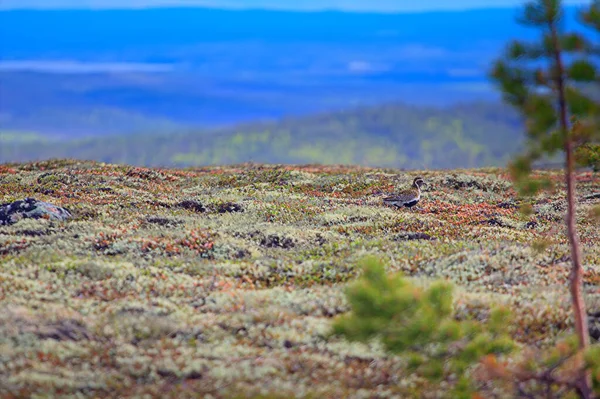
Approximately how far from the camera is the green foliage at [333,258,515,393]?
450 inches

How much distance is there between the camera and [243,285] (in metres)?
19.0

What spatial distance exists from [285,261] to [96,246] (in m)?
5.50

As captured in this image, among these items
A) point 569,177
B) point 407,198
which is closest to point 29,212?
point 407,198

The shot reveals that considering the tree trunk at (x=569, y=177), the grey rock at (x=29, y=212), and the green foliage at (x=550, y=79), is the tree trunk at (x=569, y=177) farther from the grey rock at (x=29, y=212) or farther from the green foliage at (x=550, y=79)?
the grey rock at (x=29, y=212)

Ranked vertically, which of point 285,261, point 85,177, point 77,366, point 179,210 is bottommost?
point 77,366

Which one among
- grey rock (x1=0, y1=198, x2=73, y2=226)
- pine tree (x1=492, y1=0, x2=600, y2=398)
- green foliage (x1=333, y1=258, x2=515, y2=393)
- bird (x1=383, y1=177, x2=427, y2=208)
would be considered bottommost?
green foliage (x1=333, y1=258, x2=515, y2=393)

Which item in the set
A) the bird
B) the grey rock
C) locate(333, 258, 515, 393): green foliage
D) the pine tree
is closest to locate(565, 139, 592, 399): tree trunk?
the pine tree

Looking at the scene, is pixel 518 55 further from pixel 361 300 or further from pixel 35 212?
pixel 35 212

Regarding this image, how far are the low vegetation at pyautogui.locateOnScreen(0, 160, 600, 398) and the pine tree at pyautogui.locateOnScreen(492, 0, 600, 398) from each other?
1727mm

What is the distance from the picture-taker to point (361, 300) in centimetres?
1148

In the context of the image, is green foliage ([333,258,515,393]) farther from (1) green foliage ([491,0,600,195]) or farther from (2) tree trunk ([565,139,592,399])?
(1) green foliage ([491,0,600,195])

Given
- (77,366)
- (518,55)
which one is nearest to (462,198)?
(518,55)

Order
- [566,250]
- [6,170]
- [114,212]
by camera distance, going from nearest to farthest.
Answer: [566,250] < [114,212] < [6,170]

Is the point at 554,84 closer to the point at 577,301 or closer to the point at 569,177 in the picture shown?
the point at 569,177
